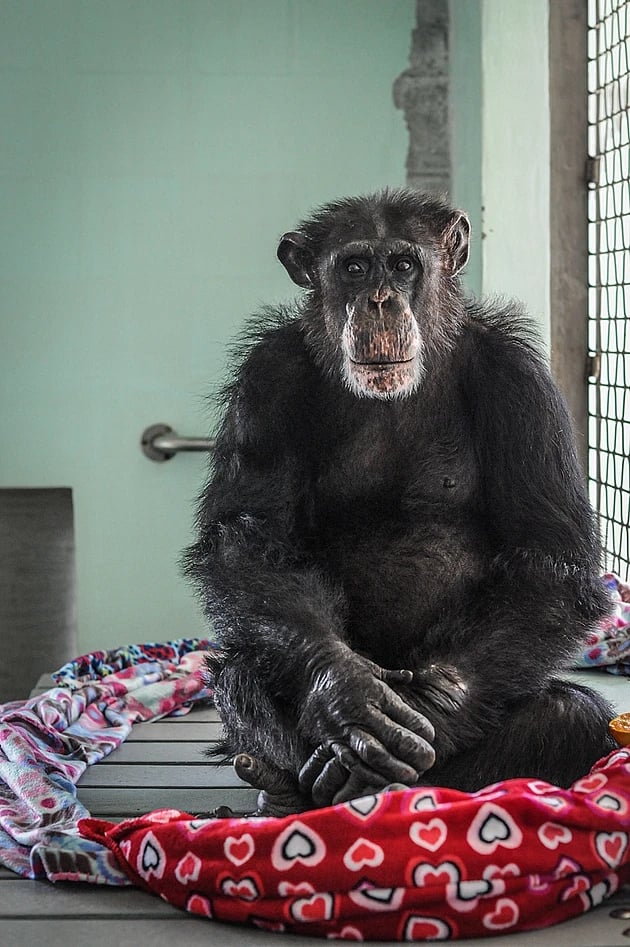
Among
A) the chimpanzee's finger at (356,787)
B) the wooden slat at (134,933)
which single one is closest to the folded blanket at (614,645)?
the chimpanzee's finger at (356,787)

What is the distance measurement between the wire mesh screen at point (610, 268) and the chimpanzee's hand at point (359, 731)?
1349 mm

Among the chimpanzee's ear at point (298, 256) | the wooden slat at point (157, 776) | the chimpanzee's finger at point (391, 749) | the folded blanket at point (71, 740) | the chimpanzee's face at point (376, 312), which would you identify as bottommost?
the wooden slat at point (157, 776)

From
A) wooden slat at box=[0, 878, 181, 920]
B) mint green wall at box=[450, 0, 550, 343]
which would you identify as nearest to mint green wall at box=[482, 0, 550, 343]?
mint green wall at box=[450, 0, 550, 343]

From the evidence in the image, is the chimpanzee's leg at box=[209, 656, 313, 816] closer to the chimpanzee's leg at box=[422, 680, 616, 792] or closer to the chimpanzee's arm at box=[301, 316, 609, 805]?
the chimpanzee's arm at box=[301, 316, 609, 805]

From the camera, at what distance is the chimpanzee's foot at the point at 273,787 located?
1.69 metres

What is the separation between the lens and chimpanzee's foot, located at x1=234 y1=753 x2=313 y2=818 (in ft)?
5.54

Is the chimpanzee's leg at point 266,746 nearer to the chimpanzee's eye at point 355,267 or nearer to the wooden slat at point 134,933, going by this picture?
the wooden slat at point 134,933

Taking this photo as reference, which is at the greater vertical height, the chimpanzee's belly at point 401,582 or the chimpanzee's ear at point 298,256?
the chimpanzee's ear at point 298,256

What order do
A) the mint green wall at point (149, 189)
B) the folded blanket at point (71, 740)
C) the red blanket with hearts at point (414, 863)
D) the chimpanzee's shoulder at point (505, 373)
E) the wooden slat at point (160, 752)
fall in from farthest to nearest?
the mint green wall at point (149, 189) < the wooden slat at point (160, 752) < the chimpanzee's shoulder at point (505, 373) < the folded blanket at point (71, 740) < the red blanket with hearts at point (414, 863)

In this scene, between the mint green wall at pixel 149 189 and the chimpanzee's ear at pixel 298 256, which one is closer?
the chimpanzee's ear at pixel 298 256

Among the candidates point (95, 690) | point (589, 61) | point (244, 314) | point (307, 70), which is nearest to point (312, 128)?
point (307, 70)

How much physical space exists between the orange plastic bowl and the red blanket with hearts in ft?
0.57

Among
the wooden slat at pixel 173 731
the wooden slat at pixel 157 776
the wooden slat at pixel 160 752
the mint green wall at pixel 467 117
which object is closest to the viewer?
the wooden slat at pixel 157 776

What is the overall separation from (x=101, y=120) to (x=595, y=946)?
2.76 meters
